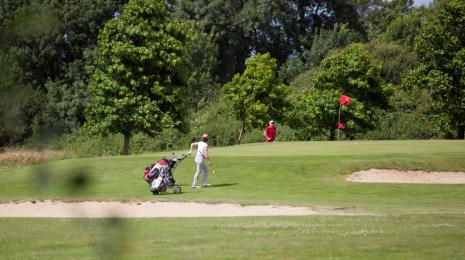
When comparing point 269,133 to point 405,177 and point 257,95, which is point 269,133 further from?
point 405,177

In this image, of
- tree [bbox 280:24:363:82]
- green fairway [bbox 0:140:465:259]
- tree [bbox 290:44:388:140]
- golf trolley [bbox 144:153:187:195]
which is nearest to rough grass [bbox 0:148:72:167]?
green fairway [bbox 0:140:465:259]

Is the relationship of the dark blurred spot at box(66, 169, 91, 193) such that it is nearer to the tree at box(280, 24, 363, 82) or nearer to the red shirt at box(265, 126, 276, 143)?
the red shirt at box(265, 126, 276, 143)

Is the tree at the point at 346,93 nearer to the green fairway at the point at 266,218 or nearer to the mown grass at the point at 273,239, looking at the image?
the green fairway at the point at 266,218

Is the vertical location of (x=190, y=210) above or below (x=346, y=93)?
below

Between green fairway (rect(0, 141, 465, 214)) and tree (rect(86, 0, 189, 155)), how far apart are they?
1012 centimetres

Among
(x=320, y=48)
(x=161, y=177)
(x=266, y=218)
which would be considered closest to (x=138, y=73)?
(x=161, y=177)

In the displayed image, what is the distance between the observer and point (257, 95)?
50219mm

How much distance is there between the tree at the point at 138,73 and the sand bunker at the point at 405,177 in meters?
17.4

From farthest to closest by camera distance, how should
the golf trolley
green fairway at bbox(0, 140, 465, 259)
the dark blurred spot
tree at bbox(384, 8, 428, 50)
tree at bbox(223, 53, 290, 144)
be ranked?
tree at bbox(384, 8, 428, 50) < tree at bbox(223, 53, 290, 144) < the golf trolley < green fairway at bbox(0, 140, 465, 259) < the dark blurred spot

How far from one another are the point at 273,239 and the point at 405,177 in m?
14.4

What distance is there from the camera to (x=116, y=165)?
2616 cm

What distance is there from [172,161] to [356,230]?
10.2m

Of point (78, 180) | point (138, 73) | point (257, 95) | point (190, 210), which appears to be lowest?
point (190, 210)

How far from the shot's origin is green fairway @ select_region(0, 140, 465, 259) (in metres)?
2.07
